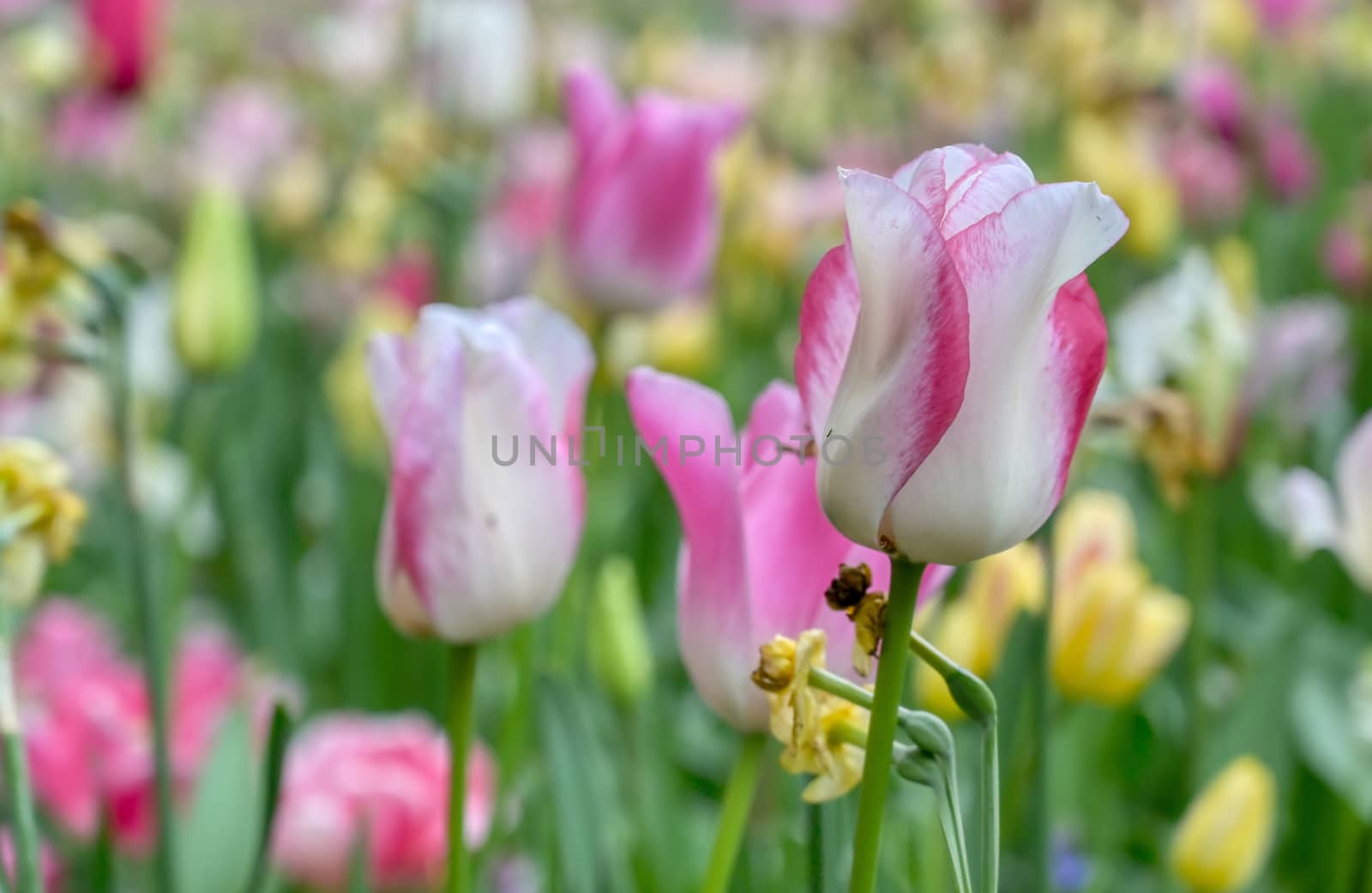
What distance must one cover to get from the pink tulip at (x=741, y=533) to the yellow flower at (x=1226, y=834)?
1.07ft

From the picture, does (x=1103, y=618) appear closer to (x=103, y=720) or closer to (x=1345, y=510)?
(x=1345, y=510)

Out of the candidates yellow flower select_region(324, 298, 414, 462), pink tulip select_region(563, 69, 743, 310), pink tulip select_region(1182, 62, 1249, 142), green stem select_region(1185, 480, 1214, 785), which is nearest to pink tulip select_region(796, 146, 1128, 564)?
pink tulip select_region(563, 69, 743, 310)

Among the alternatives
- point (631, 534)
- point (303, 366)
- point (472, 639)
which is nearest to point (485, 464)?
point (472, 639)

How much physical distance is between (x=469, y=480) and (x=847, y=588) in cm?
16

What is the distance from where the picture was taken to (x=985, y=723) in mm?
282

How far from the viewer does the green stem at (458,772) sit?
399 millimetres

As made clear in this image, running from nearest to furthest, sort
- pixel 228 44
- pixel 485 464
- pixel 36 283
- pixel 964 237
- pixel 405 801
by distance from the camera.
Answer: pixel 964 237 → pixel 485 464 → pixel 36 283 → pixel 405 801 → pixel 228 44

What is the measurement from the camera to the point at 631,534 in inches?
51.4

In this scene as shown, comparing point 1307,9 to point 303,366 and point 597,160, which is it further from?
point 597,160

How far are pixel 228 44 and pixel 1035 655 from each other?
11.5 ft

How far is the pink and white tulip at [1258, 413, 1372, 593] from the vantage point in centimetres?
57

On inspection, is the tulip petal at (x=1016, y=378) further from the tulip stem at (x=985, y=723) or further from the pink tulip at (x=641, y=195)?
the pink tulip at (x=641, y=195)

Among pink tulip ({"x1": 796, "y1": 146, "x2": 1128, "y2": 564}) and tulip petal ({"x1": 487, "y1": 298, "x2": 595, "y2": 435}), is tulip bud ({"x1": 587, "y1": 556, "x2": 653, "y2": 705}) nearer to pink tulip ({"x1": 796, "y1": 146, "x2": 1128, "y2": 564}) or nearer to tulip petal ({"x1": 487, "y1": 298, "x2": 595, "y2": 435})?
tulip petal ({"x1": 487, "y1": 298, "x2": 595, "y2": 435})

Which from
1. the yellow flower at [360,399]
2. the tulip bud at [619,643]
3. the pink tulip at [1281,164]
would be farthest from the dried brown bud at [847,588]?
the pink tulip at [1281,164]
